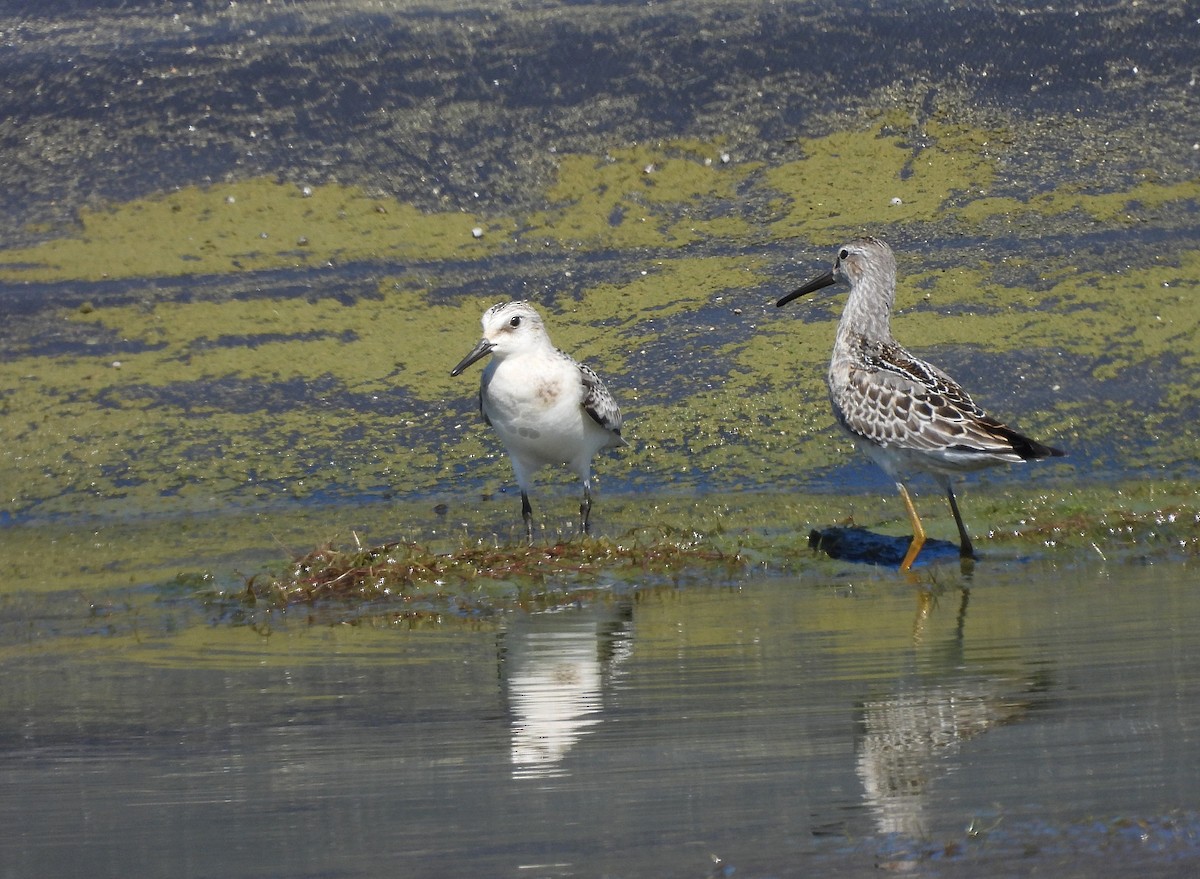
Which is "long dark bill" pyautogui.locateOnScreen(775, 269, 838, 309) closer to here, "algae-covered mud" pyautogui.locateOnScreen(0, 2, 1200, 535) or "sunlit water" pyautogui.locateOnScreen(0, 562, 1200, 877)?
"algae-covered mud" pyautogui.locateOnScreen(0, 2, 1200, 535)

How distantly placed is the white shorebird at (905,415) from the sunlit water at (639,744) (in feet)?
3.55

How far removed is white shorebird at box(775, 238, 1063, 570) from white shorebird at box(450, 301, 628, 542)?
1.50m

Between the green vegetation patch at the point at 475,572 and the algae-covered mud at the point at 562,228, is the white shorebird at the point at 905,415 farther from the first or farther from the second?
the algae-covered mud at the point at 562,228

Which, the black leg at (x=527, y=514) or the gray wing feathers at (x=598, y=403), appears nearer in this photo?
the black leg at (x=527, y=514)

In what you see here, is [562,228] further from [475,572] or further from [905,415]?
[475,572]

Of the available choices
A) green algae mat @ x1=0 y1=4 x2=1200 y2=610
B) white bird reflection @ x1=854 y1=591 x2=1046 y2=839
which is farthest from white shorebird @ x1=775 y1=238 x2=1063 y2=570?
white bird reflection @ x1=854 y1=591 x2=1046 y2=839

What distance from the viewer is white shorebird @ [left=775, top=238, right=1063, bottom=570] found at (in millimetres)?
9133

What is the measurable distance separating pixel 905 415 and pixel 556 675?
3.29 metres

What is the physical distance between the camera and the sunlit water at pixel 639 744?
447 cm

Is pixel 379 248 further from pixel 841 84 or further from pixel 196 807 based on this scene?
pixel 196 807

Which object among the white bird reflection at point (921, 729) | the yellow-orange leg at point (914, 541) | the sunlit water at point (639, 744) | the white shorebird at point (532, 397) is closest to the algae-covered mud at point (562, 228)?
the white shorebird at point (532, 397)

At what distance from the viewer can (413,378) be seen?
13.2 metres

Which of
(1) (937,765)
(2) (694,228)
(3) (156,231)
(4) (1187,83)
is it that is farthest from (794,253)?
(1) (937,765)

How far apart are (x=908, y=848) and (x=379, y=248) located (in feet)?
37.9
